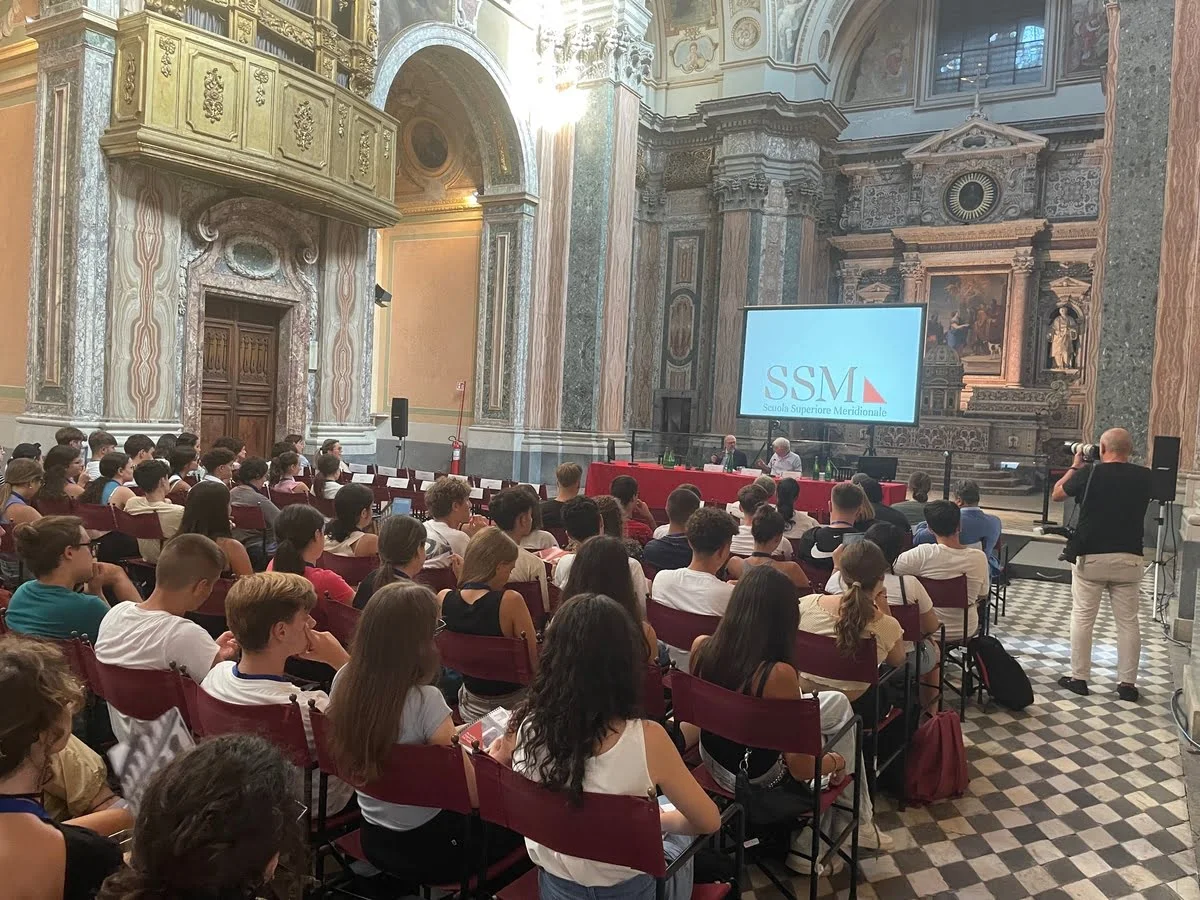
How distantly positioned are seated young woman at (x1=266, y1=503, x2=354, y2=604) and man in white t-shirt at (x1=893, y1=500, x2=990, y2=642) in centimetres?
299

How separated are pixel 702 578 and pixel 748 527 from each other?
6.95 ft

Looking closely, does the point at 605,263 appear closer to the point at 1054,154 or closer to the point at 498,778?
the point at 1054,154

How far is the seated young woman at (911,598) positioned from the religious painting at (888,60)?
1870 centimetres

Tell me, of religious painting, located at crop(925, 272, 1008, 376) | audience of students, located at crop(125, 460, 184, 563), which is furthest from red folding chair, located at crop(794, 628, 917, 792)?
religious painting, located at crop(925, 272, 1008, 376)

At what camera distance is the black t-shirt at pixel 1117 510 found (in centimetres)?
522

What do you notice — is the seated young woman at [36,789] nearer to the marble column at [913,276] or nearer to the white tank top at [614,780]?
the white tank top at [614,780]

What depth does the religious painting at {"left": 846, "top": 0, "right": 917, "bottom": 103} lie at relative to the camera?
19.7 meters

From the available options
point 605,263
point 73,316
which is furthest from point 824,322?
point 73,316

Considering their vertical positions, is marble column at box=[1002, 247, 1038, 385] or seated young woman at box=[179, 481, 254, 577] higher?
marble column at box=[1002, 247, 1038, 385]

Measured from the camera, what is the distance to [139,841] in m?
1.15

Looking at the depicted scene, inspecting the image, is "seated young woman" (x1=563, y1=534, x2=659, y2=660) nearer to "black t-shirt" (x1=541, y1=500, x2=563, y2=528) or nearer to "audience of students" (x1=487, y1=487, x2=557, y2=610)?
"audience of students" (x1=487, y1=487, x2=557, y2=610)

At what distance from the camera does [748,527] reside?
5746mm

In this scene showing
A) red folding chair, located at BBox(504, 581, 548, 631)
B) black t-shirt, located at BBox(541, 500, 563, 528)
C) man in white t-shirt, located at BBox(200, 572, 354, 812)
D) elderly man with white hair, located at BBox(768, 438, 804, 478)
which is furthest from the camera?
elderly man with white hair, located at BBox(768, 438, 804, 478)

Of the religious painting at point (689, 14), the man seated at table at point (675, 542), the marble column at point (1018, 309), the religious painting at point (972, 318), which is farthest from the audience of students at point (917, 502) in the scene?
the religious painting at point (689, 14)
